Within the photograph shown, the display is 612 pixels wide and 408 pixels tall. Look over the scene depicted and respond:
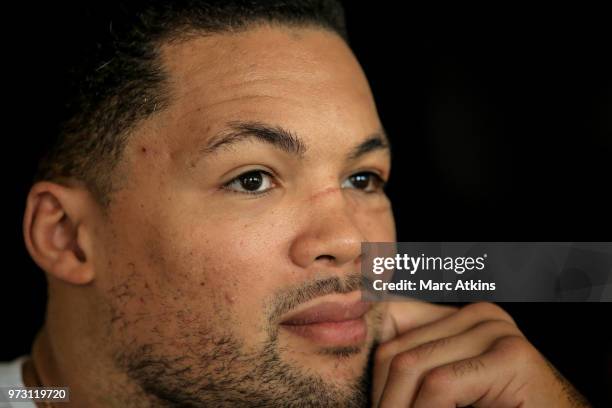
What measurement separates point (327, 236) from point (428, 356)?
31 cm

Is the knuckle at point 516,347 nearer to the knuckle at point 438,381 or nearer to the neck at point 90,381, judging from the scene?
the knuckle at point 438,381

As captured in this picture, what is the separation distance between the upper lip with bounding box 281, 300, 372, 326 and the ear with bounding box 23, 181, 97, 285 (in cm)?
45

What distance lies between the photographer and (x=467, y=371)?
1175 millimetres

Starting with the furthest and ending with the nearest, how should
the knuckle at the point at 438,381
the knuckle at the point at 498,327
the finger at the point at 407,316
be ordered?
the finger at the point at 407,316, the knuckle at the point at 498,327, the knuckle at the point at 438,381

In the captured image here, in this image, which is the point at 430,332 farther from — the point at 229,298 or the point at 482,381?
the point at 229,298

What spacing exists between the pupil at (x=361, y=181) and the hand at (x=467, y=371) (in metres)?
0.36

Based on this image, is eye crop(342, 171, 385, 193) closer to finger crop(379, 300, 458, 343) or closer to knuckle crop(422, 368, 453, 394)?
finger crop(379, 300, 458, 343)

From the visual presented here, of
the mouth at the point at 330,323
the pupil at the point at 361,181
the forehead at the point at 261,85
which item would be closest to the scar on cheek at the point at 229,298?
the mouth at the point at 330,323

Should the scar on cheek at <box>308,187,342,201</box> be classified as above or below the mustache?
above

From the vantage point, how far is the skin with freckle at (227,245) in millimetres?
1175

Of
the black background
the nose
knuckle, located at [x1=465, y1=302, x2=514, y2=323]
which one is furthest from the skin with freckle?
the black background

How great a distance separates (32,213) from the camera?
134cm

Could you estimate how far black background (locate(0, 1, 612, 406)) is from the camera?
147cm

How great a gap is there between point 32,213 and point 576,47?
4.67 feet
